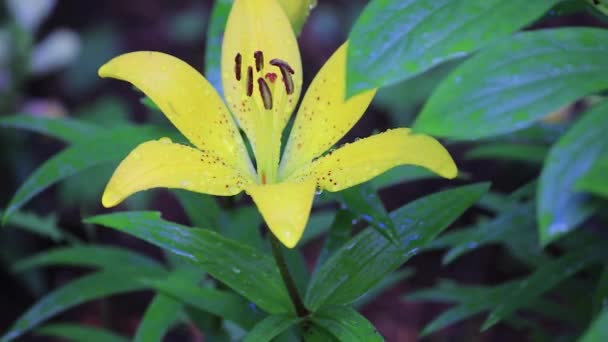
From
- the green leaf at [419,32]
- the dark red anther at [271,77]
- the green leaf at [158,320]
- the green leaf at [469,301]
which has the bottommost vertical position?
the green leaf at [469,301]

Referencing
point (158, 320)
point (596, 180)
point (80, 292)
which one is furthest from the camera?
point (80, 292)

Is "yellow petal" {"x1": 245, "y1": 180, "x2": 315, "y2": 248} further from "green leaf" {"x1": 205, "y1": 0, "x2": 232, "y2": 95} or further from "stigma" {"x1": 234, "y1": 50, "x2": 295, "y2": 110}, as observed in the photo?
"green leaf" {"x1": 205, "y1": 0, "x2": 232, "y2": 95}

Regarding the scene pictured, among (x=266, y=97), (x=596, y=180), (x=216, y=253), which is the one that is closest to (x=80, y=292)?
(x=216, y=253)

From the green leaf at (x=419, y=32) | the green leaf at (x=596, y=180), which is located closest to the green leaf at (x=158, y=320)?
the green leaf at (x=419, y=32)

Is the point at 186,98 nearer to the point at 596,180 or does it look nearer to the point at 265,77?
the point at 265,77

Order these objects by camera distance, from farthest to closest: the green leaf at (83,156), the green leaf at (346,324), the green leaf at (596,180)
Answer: the green leaf at (83,156)
the green leaf at (346,324)
the green leaf at (596,180)

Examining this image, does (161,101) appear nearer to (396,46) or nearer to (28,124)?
(396,46)

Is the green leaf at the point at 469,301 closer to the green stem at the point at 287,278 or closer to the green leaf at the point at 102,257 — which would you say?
the green stem at the point at 287,278
